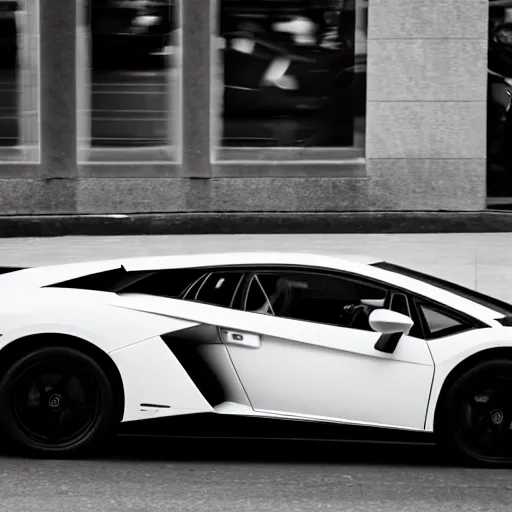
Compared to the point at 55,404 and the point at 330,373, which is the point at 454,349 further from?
the point at 55,404

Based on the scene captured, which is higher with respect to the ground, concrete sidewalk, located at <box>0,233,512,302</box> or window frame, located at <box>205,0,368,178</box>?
window frame, located at <box>205,0,368,178</box>

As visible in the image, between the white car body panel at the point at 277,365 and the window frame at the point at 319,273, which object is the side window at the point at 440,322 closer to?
the white car body panel at the point at 277,365

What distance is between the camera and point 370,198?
1647 centimetres

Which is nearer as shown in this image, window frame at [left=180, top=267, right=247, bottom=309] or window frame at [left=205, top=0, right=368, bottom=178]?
window frame at [left=180, top=267, right=247, bottom=309]

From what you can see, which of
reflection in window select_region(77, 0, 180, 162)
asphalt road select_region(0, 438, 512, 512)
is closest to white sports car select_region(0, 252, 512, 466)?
asphalt road select_region(0, 438, 512, 512)

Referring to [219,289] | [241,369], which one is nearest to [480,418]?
[241,369]

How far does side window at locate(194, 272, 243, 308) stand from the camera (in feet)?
23.4

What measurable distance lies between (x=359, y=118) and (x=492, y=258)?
2810 millimetres

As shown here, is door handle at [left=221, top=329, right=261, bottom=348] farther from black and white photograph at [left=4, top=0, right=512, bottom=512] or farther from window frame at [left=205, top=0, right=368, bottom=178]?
window frame at [left=205, top=0, right=368, bottom=178]

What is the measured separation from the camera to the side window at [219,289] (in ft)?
23.4

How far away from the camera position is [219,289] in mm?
7168

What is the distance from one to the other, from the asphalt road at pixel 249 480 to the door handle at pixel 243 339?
2.16 feet

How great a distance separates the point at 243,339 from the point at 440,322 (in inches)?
42.8

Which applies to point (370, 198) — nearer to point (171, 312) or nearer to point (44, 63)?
point (44, 63)
